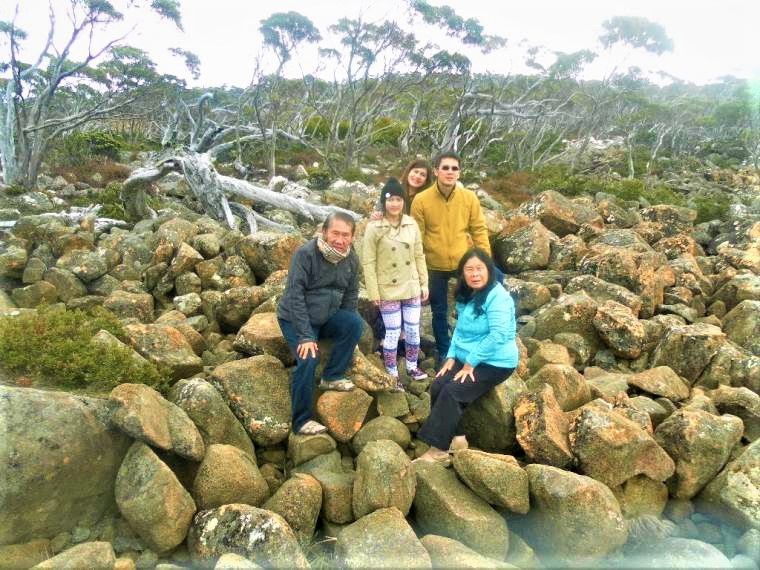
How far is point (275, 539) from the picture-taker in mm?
3043

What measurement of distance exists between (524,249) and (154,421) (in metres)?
6.29

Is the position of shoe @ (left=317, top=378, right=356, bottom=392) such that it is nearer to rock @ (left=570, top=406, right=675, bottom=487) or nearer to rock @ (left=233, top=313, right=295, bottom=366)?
rock @ (left=233, top=313, right=295, bottom=366)

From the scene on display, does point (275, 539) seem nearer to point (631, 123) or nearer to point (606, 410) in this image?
point (606, 410)

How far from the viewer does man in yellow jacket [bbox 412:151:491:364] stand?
5188 millimetres

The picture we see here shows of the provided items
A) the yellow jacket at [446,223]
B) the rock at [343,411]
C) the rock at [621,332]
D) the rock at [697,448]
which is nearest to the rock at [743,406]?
the rock at [697,448]

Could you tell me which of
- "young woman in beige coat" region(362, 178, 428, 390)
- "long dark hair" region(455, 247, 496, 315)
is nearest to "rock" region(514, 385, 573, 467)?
"long dark hair" region(455, 247, 496, 315)

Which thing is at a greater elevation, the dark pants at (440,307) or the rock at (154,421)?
the dark pants at (440,307)

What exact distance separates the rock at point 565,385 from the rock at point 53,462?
336 centimetres

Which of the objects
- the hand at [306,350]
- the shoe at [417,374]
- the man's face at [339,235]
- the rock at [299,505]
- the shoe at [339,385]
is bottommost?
the rock at [299,505]

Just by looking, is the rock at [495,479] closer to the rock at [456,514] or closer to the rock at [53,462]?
the rock at [456,514]

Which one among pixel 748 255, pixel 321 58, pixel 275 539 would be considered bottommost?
pixel 275 539

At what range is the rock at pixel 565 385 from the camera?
4.58 metres

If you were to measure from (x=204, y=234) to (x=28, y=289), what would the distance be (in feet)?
7.63

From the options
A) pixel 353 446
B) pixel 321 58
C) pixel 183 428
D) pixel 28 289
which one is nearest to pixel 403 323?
pixel 353 446
